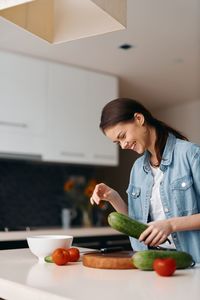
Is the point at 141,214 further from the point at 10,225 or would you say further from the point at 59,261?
the point at 10,225

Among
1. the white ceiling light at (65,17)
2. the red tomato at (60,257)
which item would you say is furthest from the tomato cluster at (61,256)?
the white ceiling light at (65,17)

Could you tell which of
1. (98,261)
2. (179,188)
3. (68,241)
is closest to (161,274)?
(98,261)

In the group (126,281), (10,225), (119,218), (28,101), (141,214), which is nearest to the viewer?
(126,281)

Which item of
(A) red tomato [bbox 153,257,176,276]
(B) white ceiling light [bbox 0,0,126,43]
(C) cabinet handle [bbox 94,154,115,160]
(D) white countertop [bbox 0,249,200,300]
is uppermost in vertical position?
(B) white ceiling light [bbox 0,0,126,43]

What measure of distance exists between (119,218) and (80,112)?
2.17 metres

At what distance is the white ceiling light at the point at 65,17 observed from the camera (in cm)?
136

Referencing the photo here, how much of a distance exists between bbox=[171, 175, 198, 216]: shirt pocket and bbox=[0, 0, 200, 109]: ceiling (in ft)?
3.60

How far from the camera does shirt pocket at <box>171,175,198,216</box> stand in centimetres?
169

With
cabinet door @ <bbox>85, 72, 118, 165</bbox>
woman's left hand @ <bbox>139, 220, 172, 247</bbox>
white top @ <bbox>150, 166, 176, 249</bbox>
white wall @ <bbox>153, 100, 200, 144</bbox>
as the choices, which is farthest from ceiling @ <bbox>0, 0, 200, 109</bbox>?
woman's left hand @ <bbox>139, 220, 172, 247</bbox>

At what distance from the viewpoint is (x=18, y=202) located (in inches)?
143

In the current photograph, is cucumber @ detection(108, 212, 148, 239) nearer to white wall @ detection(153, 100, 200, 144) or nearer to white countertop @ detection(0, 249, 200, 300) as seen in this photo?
white countertop @ detection(0, 249, 200, 300)

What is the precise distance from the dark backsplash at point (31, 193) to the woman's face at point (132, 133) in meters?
1.97

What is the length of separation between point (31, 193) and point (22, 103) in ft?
2.81

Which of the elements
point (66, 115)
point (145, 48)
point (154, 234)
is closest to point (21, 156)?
point (66, 115)
